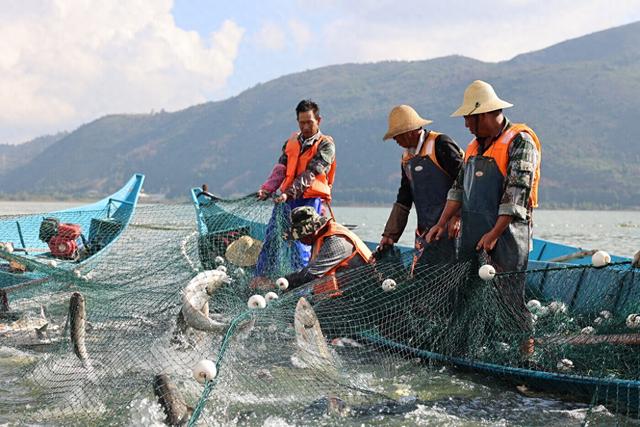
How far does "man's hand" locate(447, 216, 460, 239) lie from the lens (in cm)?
675

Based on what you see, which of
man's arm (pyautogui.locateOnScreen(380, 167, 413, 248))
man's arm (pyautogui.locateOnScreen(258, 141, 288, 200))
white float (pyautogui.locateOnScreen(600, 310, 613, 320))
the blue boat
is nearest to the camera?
white float (pyautogui.locateOnScreen(600, 310, 613, 320))

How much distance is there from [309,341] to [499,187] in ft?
6.01

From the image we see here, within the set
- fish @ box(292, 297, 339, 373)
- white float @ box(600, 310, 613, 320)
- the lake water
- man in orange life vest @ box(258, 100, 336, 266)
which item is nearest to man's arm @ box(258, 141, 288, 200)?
man in orange life vest @ box(258, 100, 336, 266)

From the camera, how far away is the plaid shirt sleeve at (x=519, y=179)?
5703 millimetres

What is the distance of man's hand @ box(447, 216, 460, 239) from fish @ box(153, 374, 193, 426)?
9.33 ft

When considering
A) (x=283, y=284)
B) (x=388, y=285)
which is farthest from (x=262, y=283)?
(x=388, y=285)

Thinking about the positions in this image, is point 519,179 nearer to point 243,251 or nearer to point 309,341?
point 309,341

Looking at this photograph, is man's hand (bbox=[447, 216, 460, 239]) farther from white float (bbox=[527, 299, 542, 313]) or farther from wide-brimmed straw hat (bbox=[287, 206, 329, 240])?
wide-brimmed straw hat (bbox=[287, 206, 329, 240])

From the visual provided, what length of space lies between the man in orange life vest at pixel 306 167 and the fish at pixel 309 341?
2473mm

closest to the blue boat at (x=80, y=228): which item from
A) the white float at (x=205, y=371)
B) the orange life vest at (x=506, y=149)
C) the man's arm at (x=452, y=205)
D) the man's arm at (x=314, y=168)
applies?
the man's arm at (x=314, y=168)

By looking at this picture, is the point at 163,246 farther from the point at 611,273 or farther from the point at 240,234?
the point at 611,273

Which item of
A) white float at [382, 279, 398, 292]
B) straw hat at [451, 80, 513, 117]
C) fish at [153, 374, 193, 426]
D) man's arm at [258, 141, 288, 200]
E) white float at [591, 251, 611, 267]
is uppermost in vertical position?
straw hat at [451, 80, 513, 117]

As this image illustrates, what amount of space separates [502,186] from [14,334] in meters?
5.57

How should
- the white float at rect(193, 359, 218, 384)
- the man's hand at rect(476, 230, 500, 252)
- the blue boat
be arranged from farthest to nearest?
the blue boat < the man's hand at rect(476, 230, 500, 252) < the white float at rect(193, 359, 218, 384)
